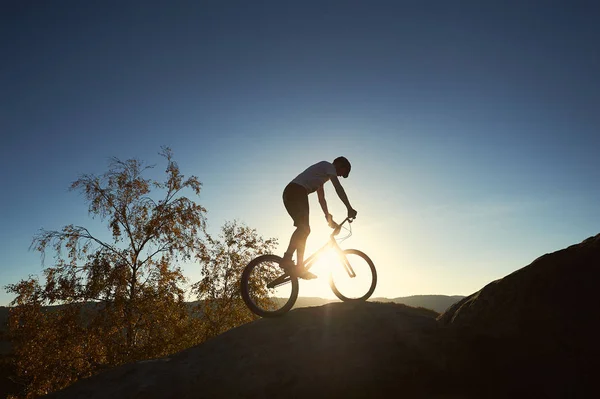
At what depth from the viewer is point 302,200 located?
7000 mm

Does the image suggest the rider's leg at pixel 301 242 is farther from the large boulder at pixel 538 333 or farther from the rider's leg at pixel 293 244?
the large boulder at pixel 538 333

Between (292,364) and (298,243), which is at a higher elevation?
(298,243)

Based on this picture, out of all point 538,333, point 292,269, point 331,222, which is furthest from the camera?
point 331,222

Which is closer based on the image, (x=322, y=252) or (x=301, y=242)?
(x=301, y=242)

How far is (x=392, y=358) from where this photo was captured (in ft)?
19.4

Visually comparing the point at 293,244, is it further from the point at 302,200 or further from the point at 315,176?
the point at 315,176

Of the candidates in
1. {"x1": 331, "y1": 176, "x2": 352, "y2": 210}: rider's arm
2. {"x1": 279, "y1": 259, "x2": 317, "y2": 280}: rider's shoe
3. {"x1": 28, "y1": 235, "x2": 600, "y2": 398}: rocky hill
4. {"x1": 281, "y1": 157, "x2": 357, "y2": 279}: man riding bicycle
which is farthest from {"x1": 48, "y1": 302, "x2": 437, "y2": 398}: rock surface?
{"x1": 331, "y1": 176, "x2": 352, "y2": 210}: rider's arm

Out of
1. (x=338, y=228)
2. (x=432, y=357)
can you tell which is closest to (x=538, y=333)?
(x=432, y=357)

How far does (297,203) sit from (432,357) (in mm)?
3685

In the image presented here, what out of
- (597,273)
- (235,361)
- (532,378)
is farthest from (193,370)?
(597,273)

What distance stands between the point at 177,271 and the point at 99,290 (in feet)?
14.5

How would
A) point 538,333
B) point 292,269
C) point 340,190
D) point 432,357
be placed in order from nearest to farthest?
point 538,333 < point 432,357 < point 292,269 < point 340,190

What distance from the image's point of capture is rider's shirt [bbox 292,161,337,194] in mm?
7094

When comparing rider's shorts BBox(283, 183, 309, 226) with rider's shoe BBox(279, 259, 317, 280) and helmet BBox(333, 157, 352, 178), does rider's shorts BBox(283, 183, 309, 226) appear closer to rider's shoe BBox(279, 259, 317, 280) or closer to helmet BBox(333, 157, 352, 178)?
rider's shoe BBox(279, 259, 317, 280)
